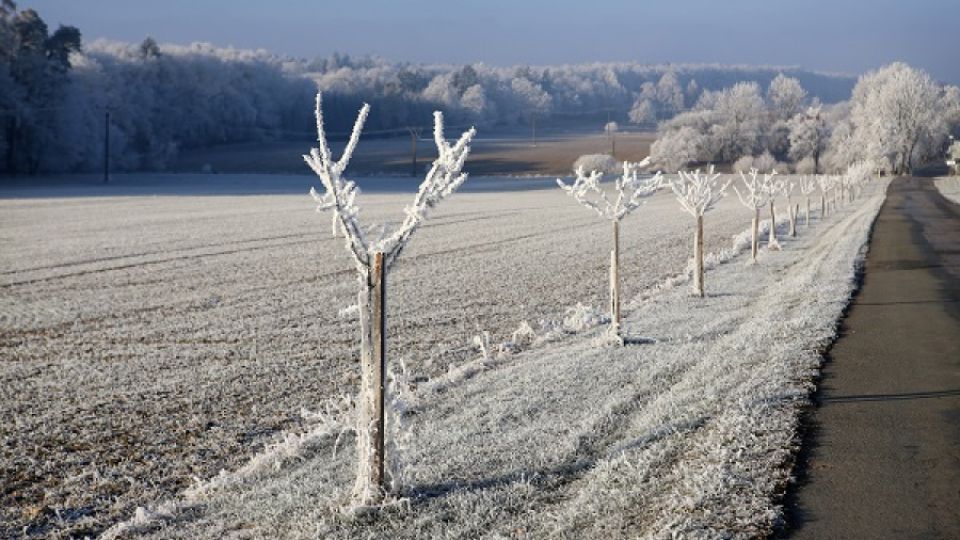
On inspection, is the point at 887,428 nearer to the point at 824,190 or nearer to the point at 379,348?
the point at 379,348

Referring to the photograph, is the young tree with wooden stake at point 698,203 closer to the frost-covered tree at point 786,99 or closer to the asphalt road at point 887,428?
the asphalt road at point 887,428

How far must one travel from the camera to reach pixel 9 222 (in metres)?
50.4

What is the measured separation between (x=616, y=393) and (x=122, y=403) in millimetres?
7268

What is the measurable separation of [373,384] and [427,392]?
464 cm

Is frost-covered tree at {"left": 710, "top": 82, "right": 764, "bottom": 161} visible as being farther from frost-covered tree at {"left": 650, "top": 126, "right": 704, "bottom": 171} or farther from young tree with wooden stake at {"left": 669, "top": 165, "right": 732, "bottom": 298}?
young tree with wooden stake at {"left": 669, "top": 165, "right": 732, "bottom": 298}

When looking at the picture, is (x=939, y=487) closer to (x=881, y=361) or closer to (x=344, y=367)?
(x=881, y=361)

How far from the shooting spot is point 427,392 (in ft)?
45.7

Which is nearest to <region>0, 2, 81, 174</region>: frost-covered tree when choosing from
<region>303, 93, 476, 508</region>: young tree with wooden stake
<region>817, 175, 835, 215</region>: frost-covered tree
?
<region>817, 175, 835, 215</region>: frost-covered tree

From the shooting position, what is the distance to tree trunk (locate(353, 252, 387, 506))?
9250mm

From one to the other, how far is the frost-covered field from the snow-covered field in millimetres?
45421

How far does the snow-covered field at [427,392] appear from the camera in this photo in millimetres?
9195

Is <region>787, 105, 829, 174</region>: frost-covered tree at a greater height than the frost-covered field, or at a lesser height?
greater

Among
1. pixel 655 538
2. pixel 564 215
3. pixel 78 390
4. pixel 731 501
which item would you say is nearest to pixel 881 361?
pixel 731 501

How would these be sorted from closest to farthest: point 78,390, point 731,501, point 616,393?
point 731,501 < point 616,393 < point 78,390
